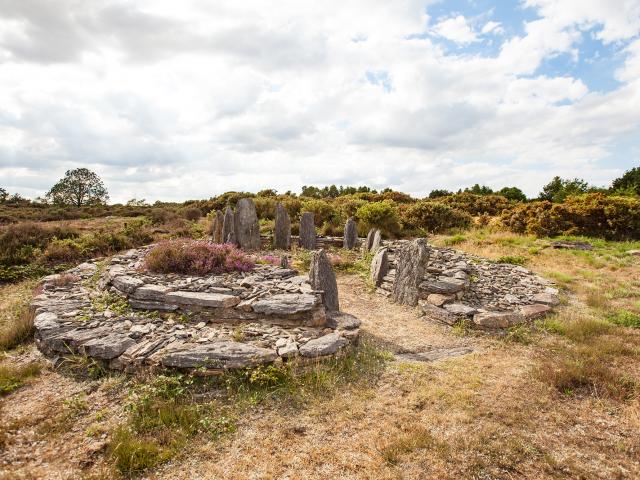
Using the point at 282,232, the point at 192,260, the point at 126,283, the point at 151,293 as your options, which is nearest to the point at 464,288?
the point at 192,260

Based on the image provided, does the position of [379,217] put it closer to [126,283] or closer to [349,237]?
[349,237]

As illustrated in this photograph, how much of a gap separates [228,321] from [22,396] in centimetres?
329

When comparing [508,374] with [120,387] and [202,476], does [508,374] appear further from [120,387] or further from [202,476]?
[120,387]

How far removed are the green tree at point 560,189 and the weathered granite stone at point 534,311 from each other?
31.4 metres

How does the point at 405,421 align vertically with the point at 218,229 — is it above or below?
below

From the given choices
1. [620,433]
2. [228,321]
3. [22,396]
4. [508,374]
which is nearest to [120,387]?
[22,396]

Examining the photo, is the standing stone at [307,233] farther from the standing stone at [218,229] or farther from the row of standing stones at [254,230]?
the standing stone at [218,229]

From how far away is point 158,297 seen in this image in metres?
7.52

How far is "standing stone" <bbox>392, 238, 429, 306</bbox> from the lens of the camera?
9.84m

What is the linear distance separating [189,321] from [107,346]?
1.57m

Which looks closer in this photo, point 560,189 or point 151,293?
point 151,293

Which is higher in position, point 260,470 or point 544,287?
point 544,287

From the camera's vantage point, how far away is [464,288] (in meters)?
9.82

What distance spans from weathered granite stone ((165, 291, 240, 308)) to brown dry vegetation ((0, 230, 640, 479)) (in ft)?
6.71
